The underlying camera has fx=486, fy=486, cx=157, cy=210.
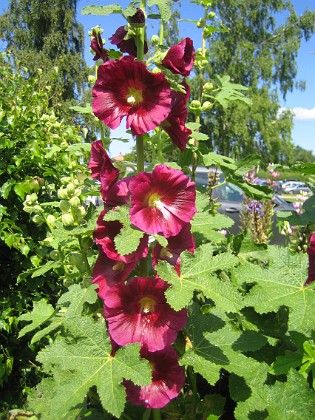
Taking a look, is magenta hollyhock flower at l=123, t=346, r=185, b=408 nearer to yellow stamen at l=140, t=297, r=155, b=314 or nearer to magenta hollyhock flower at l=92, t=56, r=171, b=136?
yellow stamen at l=140, t=297, r=155, b=314

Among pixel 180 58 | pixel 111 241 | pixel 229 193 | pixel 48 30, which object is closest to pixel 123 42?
pixel 180 58

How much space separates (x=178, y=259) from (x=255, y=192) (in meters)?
0.52

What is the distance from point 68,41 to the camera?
2161 centimetres

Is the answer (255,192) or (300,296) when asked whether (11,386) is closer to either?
(255,192)

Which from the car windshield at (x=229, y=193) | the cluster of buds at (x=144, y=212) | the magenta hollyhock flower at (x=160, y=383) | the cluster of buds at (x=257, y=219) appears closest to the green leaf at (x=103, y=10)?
the cluster of buds at (x=144, y=212)

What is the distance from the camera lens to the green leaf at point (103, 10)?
114 cm

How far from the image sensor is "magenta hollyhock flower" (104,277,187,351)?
1119mm

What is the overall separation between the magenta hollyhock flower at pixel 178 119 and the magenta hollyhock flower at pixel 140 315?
36 cm

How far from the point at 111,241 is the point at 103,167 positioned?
0.18 metres

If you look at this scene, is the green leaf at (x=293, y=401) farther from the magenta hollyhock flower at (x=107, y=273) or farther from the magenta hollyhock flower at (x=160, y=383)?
the magenta hollyhock flower at (x=107, y=273)

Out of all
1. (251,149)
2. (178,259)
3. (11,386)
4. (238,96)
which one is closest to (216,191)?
(11,386)

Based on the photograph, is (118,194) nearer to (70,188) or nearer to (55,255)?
(70,188)

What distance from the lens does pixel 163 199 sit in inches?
44.9

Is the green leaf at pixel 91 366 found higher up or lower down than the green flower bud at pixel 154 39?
lower down
